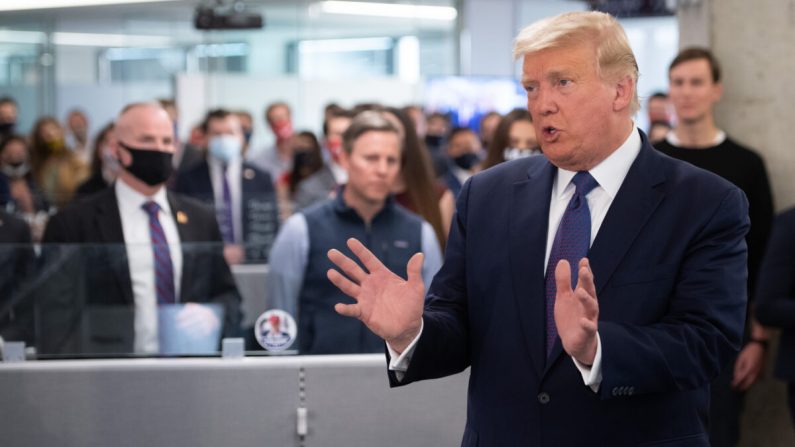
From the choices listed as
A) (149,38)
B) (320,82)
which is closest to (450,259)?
(320,82)

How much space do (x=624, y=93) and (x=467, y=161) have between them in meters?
6.84

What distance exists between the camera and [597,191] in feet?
7.63

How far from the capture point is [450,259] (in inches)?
95.3

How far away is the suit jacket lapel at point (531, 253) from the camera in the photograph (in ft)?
7.40

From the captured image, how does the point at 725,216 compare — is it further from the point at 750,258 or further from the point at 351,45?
the point at 351,45

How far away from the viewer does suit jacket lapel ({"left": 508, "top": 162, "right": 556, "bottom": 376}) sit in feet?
7.40

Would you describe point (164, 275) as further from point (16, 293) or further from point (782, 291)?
point (782, 291)

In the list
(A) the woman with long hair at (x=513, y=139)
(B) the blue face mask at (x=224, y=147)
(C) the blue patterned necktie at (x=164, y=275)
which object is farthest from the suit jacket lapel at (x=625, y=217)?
(B) the blue face mask at (x=224, y=147)

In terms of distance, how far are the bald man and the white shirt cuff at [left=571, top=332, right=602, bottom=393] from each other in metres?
1.56

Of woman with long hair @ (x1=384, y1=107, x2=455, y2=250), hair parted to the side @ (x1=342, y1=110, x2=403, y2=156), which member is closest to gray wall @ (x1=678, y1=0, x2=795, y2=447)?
woman with long hair @ (x1=384, y1=107, x2=455, y2=250)

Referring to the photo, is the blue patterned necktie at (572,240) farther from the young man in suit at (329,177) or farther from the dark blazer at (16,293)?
the young man in suit at (329,177)

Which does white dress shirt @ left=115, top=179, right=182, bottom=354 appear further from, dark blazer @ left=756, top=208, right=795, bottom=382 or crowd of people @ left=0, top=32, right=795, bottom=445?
dark blazer @ left=756, top=208, right=795, bottom=382

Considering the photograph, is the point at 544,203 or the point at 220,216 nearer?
the point at 544,203

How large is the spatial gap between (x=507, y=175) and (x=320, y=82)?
14.1 metres
